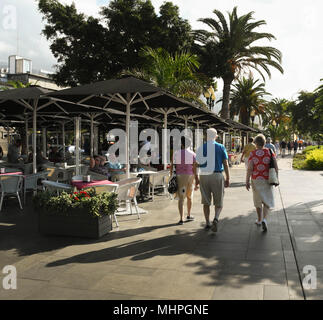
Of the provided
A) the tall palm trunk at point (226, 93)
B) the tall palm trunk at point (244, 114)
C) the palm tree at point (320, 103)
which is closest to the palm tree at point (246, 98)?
the tall palm trunk at point (244, 114)

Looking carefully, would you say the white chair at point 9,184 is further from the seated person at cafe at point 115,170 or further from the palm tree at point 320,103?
the palm tree at point 320,103

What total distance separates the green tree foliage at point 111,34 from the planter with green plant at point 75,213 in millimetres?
18319

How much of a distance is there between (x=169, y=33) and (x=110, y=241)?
2011cm

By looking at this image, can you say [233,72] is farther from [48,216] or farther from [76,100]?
[48,216]

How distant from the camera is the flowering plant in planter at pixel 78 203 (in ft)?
19.0

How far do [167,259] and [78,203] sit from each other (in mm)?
1789

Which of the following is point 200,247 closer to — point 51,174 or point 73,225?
point 73,225

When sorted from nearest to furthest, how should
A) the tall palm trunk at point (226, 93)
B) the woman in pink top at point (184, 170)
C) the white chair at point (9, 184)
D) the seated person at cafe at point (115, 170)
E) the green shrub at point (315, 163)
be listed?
the woman in pink top at point (184, 170), the white chair at point (9, 184), the seated person at cafe at point (115, 170), the green shrub at point (315, 163), the tall palm trunk at point (226, 93)

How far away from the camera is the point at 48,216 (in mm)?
5961

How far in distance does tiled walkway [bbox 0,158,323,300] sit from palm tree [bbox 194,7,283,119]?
19976 mm

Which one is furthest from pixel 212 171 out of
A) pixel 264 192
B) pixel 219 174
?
pixel 264 192

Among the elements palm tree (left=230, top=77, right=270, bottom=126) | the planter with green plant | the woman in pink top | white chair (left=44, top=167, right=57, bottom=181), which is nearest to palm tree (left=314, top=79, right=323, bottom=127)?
the woman in pink top
